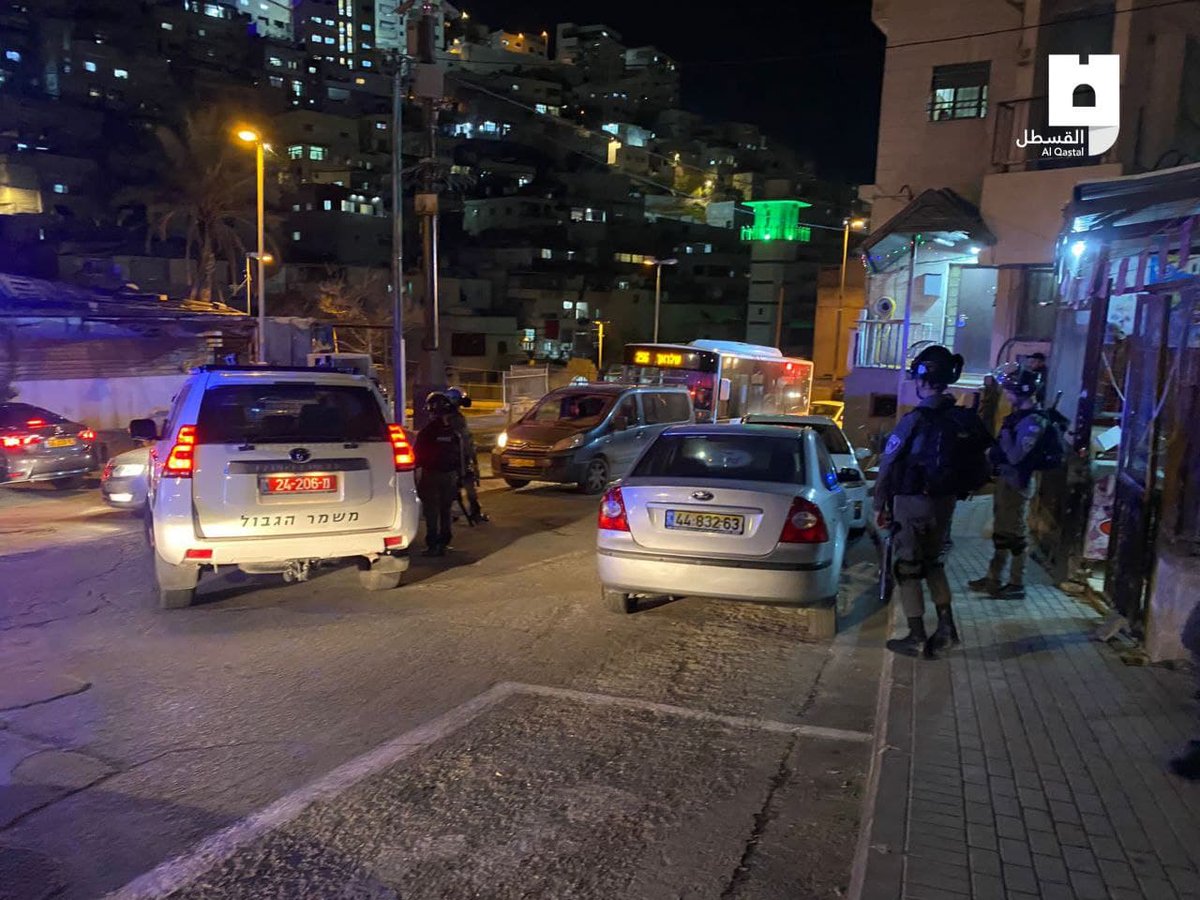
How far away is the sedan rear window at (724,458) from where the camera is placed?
6.85m

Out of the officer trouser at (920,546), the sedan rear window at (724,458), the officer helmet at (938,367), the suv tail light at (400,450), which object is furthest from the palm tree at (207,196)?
the officer trouser at (920,546)

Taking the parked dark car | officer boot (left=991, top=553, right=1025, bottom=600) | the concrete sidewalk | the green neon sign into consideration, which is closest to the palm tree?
the parked dark car

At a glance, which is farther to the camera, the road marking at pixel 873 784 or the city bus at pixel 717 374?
the city bus at pixel 717 374

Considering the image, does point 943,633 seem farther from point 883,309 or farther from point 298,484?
point 883,309

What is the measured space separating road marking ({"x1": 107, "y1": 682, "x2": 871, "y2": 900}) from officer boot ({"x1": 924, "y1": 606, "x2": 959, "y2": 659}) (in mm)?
1124

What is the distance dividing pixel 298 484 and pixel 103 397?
17.5m

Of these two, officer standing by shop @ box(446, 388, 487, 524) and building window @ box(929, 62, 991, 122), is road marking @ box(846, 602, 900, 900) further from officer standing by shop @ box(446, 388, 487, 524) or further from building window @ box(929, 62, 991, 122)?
building window @ box(929, 62, 991, 122)

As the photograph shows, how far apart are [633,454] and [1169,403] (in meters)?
10.2

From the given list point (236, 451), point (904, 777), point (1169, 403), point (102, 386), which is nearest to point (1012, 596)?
point (1169, 403)

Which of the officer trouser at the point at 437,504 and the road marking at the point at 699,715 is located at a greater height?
the officer trouser at the point at 437,504

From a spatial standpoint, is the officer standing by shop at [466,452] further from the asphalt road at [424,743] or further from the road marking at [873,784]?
the road marking at [873,784]

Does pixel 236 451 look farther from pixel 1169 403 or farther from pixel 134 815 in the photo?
pixel 1169 403

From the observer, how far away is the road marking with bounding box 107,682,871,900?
133 inches

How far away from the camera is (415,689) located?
545cm
